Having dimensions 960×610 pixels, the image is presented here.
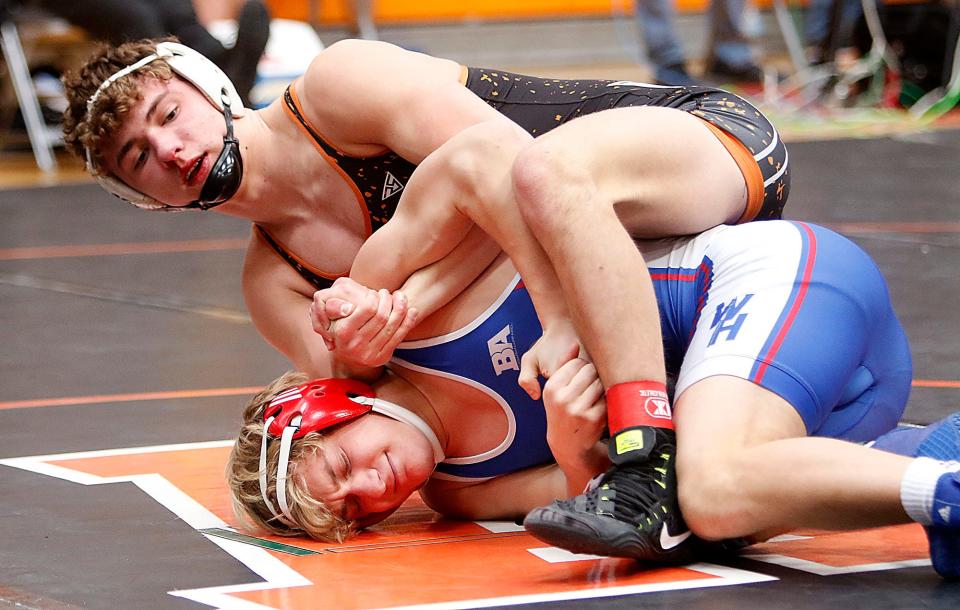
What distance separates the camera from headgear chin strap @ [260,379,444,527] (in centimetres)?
254

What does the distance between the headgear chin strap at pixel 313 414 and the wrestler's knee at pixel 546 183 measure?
434 mm

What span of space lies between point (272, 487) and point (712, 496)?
795mm

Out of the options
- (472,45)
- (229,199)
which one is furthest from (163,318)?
(472,45)

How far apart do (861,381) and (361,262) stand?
914mm

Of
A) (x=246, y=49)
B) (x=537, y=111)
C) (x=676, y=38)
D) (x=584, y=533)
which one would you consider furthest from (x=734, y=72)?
(x=584, y=533)

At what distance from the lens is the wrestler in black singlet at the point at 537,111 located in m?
2.94

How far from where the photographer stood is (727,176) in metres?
2.71

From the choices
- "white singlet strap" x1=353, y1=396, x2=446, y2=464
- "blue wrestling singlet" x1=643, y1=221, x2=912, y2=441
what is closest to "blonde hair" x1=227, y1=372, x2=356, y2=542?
"white singlet strap" x1=353, y1=396, x2=446, y2=464

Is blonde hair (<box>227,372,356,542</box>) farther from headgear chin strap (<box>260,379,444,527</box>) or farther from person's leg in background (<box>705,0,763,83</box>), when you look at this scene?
person's leg in background (<box>705,0,763,83</box>)

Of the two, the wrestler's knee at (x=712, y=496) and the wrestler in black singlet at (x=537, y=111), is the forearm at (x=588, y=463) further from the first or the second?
the wrestler in black singlet at (x=537, y=111)

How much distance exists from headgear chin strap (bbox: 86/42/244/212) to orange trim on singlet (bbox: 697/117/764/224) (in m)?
0.95

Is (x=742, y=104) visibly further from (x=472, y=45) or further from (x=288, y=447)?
(x=472, y=45)

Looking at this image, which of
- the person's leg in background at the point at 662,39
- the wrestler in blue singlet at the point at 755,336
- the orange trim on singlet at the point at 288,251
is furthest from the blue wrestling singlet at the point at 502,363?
the person's leg in background at the point at 662,39

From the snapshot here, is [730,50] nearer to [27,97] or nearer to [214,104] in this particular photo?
[27,97]
